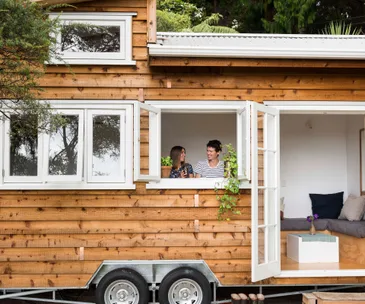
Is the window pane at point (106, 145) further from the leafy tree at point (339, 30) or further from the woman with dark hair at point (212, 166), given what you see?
the leafy tree at point (339, 30)

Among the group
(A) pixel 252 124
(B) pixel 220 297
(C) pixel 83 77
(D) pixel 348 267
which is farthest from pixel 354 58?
(B) pixel 220 297

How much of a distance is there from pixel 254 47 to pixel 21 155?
2891 millimetres

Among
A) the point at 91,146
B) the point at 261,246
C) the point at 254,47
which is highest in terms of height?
the point at 254,47

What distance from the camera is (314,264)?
8.22m

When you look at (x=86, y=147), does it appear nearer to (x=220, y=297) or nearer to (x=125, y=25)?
(x=125, y=25)

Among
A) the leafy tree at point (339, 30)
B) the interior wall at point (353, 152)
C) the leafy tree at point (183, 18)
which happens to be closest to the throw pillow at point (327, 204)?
the interior wall at point (353, 152)

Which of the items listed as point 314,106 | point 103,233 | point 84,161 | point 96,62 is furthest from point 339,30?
point 103,233

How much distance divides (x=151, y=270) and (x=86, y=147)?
1.57 meters

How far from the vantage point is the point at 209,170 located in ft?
25.3

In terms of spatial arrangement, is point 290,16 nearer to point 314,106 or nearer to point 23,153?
point 314,106

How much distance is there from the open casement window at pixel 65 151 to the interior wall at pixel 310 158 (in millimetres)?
4100

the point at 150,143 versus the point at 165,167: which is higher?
Answer: the point at 150,143

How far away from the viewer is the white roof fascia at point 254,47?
7.11 metres

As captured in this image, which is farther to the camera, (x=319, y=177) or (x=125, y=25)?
(x=319, y=177)
